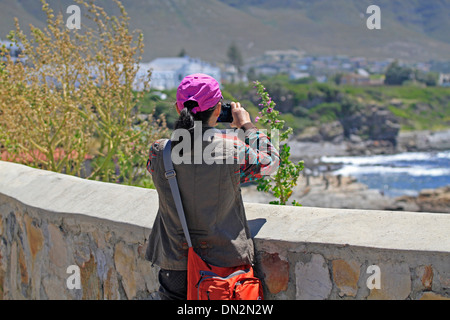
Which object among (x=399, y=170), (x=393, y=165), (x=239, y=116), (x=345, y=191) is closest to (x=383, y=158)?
(x=393, y=165)

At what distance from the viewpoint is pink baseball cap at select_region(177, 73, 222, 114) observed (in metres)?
1.90

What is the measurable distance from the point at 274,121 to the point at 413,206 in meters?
36.5

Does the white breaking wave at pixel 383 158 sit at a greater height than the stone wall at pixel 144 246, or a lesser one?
lesser

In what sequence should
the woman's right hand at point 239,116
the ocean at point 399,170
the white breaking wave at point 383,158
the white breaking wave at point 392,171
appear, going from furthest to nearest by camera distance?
the white breaking wave at point 383,158 < the white breaking wave at point 392,171 < the ocean at point 399,170 < the woman's right hand at point 239,116

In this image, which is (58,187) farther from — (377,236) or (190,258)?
(377,236)

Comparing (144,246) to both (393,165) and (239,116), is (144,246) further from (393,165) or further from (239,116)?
(393,165)

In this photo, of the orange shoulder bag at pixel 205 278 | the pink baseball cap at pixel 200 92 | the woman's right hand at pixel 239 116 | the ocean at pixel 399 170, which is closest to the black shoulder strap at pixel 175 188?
the orange shoulder bag at pixel 205 278

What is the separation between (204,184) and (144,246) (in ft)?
2.34

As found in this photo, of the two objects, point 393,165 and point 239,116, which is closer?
point 239,116

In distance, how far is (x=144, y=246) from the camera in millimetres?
2453

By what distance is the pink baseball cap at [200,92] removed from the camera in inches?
74.7

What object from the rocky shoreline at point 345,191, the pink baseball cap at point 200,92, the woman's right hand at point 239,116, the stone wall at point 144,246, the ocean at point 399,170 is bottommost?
the ocean at point 399,170

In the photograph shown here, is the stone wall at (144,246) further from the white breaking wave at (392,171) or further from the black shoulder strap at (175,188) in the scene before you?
the white breaking wave at (392,171)

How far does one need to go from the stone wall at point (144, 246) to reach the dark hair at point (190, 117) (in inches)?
21.5
